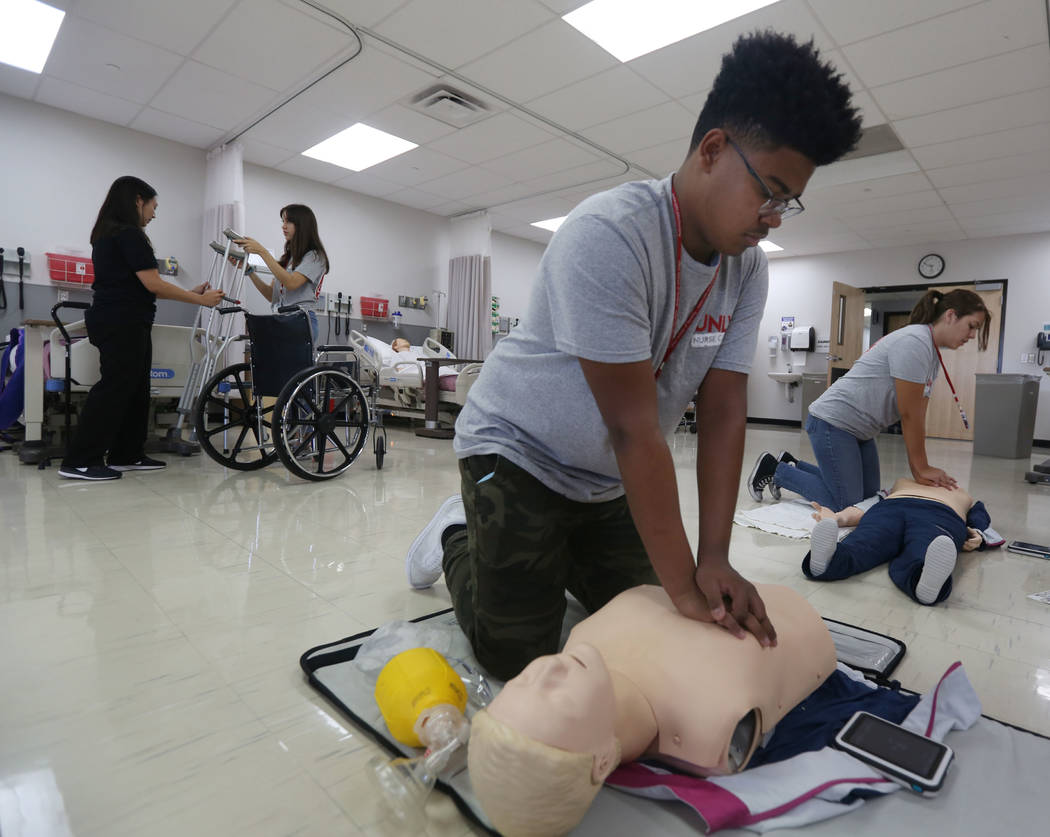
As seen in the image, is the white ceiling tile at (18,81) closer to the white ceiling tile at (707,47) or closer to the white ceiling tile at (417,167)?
the white ceiling tile at (417,167)

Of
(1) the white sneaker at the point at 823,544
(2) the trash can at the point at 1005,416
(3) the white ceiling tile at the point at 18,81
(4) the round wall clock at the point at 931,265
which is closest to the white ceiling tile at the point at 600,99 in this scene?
(1) the white sneaker at the point at 823,544

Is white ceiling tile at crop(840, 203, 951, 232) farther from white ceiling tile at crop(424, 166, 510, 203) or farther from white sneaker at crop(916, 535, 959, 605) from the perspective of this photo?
white sneaker at crop(916, 535, 959, 605)

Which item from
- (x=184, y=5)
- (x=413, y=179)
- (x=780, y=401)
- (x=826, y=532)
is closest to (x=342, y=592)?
(x=826, y=532)

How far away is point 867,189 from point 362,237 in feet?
16.7

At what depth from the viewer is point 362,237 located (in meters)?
6.74

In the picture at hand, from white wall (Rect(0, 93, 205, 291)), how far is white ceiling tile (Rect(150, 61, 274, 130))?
2.31 feet

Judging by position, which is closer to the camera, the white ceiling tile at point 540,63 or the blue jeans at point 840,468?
the blue jeans at point 840,468

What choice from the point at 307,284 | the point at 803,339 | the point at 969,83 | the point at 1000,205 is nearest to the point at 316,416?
the point at 307,284

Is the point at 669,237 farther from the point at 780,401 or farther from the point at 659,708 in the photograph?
the point at 780,401

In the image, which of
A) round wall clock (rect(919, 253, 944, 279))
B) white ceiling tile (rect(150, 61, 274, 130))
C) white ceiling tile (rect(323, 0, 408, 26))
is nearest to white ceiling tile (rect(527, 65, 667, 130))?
white ceiling tile (rect(323, 0, 408, 26))

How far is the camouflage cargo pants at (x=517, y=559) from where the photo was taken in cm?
109

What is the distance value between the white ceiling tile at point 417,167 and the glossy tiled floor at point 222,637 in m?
3.76

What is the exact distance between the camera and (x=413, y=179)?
6105mm

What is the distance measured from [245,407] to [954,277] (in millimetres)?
8156
